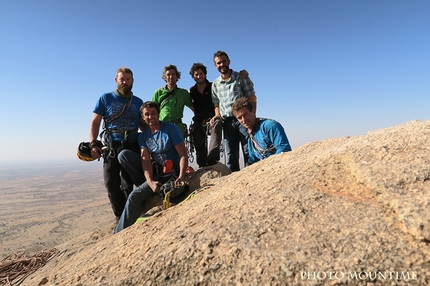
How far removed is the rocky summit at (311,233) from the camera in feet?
4.85

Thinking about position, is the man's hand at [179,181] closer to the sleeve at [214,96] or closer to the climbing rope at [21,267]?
the sleeve at [214,96]

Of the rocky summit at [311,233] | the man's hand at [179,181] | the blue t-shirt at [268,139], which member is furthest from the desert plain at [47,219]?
the rocky summit at [311,233]

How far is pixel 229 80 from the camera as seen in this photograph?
227 inches

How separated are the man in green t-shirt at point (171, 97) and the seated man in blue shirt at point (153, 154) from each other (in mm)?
1186

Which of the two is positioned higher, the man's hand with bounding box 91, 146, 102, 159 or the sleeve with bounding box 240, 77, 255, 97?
the sleeve with bounding box 240, 77, 255, 97

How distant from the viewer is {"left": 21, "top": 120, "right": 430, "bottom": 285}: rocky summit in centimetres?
148

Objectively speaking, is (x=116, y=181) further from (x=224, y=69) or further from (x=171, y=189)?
(x=224, y=69)

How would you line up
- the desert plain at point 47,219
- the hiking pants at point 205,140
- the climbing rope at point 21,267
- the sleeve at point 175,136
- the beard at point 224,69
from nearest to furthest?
the climbing rope at point 21,267
the sleeve at point 175,136
the beard at point 224,69
the hiking pants at point 205,140
the desert plain at point 47,219

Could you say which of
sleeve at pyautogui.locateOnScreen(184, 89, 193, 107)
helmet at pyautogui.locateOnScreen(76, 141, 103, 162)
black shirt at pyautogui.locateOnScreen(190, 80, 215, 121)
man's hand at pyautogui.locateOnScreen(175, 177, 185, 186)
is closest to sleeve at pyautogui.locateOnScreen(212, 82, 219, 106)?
black shirt at pyautogui.locateOnScreen(190, 80, 215, 121)

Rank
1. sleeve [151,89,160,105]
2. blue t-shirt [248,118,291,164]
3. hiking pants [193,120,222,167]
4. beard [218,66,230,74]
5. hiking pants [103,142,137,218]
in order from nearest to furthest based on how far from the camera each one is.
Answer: blue t-shirt [248,118,291,164] < hiking pants [103,142,137,218] < beard [218,66,230,74] < hiking pants [193,120,222,167] < sleeve [151,89,160,105]

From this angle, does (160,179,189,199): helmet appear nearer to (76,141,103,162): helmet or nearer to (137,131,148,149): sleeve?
(137,131,148,149): sleeve

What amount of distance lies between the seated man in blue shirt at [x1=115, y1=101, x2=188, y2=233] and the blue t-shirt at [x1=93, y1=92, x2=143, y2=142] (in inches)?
17.6

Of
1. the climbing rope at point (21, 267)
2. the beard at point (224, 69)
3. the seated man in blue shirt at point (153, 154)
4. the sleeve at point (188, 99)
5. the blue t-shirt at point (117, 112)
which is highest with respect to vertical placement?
the beard at point (224, 69)

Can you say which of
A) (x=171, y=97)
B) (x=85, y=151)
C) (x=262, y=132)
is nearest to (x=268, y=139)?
(x=262, y=132)
